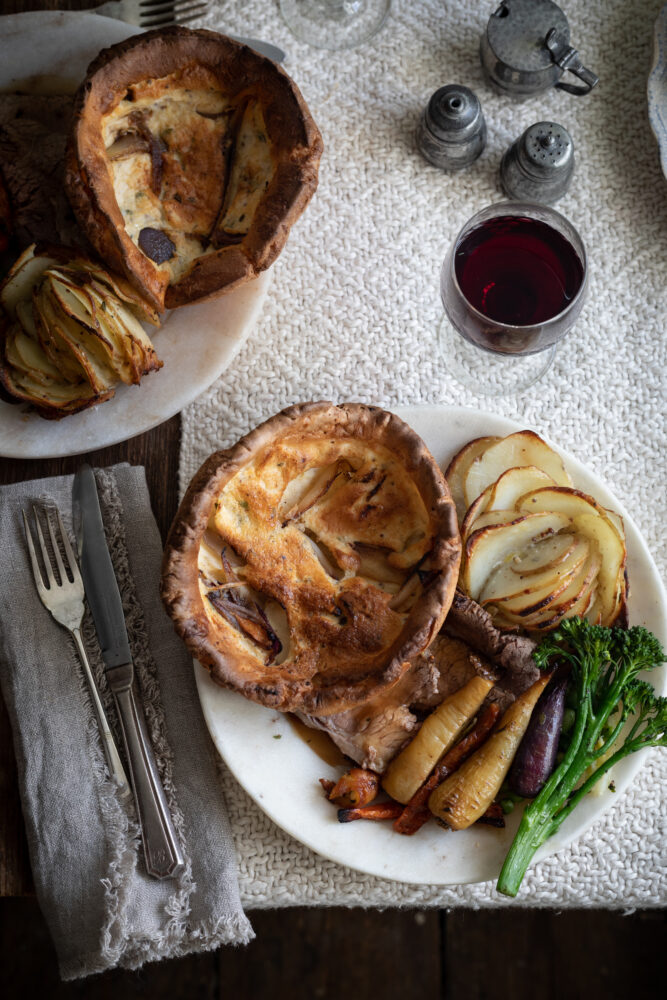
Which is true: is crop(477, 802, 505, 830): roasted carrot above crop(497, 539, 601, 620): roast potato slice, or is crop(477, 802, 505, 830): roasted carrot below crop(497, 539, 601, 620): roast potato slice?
below

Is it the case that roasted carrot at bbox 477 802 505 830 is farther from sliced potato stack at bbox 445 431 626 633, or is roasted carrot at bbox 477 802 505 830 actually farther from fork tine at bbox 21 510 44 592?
fork tine at bbox 21 510 44 592

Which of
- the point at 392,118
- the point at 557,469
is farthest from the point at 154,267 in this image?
the point at 557,469

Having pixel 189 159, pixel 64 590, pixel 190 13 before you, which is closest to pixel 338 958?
pixel 64 590

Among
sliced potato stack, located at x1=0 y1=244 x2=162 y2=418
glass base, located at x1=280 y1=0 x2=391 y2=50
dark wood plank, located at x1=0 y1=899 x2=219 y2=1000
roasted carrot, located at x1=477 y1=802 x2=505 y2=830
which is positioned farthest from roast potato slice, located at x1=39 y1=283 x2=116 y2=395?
dark wood plank, located at x1=0 y1=899 x2=219 y2=1000

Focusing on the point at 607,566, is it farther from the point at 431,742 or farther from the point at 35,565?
the point at 35,565

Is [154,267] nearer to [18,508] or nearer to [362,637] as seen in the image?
[18,508]

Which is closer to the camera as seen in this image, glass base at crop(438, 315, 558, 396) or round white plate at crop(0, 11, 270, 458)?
round white plate at crop(0, 11, 270, 458)

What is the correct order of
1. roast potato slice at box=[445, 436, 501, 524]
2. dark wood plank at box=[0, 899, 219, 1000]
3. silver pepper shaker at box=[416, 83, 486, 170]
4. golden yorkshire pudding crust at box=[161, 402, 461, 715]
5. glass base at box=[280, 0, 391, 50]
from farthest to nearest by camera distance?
1. dark wood plank at box=[0, 899, 219, 1000]
2. glass base at box=[280, 0, 391, 50]
3. silver pepper shaker at box=[416, 83, 486, 170]
4. roast potato slice at box=[445, 436, 501, 524]
5. golden yorkshire pudding crust at box=[161, 402, 461, 715]
